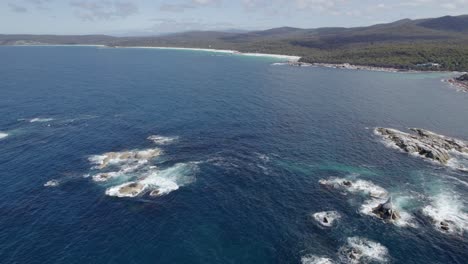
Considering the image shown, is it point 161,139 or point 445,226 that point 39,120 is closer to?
point 161,139

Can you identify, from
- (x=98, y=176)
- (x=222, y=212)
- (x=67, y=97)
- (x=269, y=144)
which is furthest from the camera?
(x=67, y=97)

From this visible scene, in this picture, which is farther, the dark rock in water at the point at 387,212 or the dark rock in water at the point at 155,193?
the dark rock in water at the point at 155,193

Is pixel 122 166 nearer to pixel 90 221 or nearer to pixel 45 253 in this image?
pixel 90 221

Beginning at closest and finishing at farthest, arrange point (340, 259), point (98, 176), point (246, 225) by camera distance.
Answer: point (340, 259) < point (246, 225) < point (98, 176)

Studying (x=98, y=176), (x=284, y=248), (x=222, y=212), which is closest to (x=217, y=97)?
(x=98, y=176)

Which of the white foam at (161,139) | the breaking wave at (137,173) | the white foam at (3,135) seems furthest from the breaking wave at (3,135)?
the white foam at (161,139)

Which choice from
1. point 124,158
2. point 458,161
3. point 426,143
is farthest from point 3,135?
point 458,161

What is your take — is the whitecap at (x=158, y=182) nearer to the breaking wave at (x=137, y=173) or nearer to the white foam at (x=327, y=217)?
the breaking wave at (x=137, y=173)
